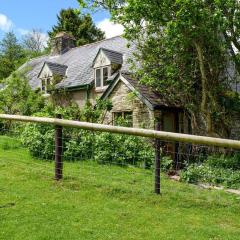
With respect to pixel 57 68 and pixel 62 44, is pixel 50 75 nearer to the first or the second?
pixel 57 68

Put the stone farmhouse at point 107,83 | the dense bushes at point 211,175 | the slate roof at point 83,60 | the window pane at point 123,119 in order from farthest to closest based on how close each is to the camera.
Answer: the slate roof at point 83,60
the stone farmhouse at point 107,83
the window pane at point 123,119
the dense bushes at point 211,175

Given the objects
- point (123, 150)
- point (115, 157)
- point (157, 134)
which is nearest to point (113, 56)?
point (123, 150)

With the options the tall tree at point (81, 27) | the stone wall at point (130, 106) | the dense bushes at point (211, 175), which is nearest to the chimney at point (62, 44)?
the tall tree at point (81, 27)

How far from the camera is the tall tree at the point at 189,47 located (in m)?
14.0

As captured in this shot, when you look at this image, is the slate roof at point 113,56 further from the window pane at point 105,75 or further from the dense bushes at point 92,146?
the dense bushes at point 92,146

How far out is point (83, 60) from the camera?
2741cm

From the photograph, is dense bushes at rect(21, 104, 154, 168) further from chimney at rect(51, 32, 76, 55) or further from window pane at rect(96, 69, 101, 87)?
chimney at rect(51, 32, 76, 55)

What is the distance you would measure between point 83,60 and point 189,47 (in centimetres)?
1202

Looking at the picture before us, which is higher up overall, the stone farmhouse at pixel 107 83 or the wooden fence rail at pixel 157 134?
the stone farmhouse at pixel 107 83

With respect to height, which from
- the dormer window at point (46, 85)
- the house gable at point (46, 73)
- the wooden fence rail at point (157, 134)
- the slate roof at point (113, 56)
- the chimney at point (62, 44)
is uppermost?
the chimney at point (62, 44)

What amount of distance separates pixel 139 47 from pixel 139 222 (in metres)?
12.5

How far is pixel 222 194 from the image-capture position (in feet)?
32.1

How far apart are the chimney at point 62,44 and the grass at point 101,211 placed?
24.5 m

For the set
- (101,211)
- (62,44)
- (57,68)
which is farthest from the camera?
(62,44)
